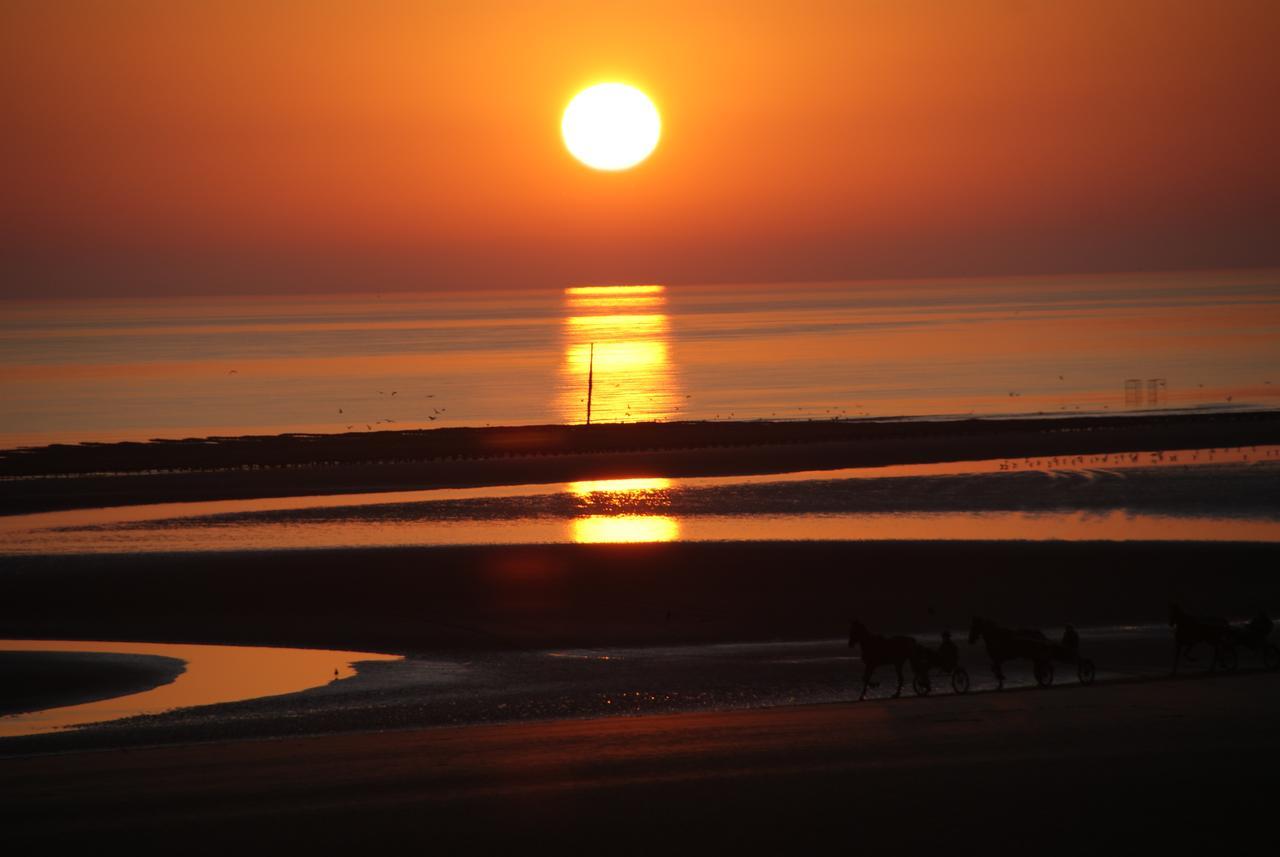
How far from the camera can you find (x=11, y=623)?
25516 mm

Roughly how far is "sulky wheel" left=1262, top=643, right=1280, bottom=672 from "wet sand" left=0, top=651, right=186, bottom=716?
49.7ft

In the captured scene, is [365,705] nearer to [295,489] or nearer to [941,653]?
[941,653]

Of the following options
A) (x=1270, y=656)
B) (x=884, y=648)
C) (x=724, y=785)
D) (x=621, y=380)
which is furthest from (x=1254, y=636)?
(x=621, y=380)

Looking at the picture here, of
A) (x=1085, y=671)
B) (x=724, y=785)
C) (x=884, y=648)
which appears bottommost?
(x=724, y=785)

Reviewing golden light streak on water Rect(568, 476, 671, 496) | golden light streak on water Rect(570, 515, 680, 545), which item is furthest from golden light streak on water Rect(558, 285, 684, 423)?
golden light streak on water Rect(570, 515, 680, 545)

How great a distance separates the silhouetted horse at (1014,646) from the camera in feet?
57.2

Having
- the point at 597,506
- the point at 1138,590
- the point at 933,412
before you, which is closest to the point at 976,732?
the point at 1138,590

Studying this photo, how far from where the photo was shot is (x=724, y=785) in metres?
12.9

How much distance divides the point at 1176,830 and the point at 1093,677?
6.90 m

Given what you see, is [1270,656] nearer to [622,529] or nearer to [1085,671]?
[1085,671]

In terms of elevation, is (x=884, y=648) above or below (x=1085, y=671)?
above

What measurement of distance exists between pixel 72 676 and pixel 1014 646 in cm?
1343

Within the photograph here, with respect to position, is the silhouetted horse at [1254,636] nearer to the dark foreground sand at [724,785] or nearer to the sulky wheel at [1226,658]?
the sulky wheel at [1226,658]

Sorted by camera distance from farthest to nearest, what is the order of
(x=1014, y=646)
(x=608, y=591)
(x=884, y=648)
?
(x=608, y=591)
(x=1014, y=646)
(x=884, y=648)
